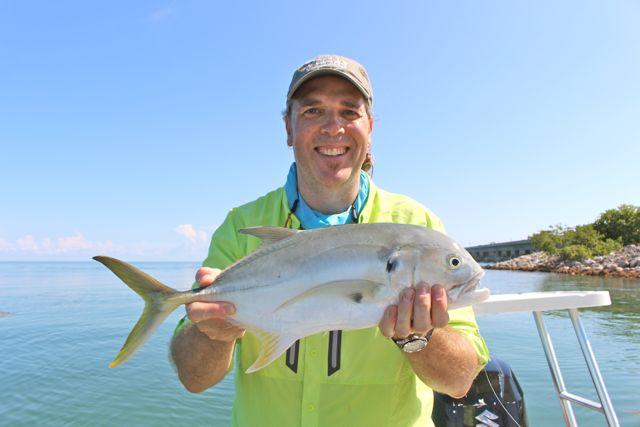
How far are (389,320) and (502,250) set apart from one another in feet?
404

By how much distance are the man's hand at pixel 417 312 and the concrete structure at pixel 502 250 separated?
10413 centimetres

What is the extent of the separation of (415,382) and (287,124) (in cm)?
203

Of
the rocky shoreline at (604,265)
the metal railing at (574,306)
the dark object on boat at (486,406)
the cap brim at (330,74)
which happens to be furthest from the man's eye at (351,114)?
the rocky shoreline at (604,265)

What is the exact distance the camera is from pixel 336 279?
2.39 metres

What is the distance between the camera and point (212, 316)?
245 cm

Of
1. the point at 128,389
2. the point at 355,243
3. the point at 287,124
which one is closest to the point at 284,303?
the point at 355,243

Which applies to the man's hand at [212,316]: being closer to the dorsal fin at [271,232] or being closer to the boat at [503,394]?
the dorsal fin at [271,232]

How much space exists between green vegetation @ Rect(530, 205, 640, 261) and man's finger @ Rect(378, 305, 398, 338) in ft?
193

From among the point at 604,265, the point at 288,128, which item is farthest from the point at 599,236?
the point at 288,128

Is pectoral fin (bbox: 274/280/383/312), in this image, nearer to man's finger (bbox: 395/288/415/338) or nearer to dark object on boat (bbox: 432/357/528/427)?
man's finger (bbox: 395/288/415/338)

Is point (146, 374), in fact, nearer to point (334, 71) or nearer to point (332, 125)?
point (332, 125)

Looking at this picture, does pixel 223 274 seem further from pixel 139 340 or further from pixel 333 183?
pixel 333 183

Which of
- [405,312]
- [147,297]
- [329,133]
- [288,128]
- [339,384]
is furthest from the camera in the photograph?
[288,128]

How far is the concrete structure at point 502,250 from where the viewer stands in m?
103
